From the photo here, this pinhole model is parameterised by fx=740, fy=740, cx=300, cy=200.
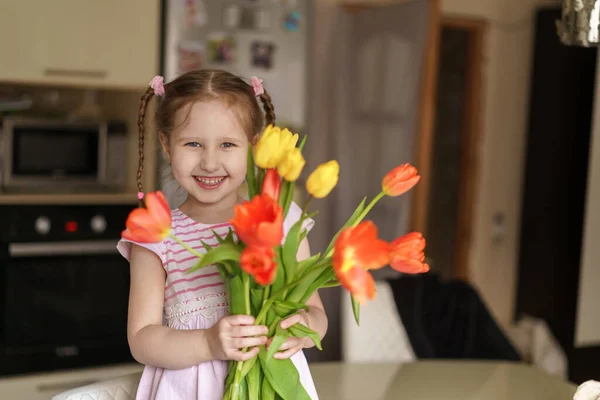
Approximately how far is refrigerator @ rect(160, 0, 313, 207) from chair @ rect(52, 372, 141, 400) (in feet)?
4.87

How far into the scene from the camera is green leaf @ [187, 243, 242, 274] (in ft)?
2.82

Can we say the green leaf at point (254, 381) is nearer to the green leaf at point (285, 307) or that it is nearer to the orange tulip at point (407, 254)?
the green leaf at point (285, 307)

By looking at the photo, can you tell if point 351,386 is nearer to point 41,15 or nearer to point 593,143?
point 41,15

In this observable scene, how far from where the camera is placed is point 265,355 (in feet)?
3.08

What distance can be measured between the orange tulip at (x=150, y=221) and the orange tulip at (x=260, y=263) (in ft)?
0.37

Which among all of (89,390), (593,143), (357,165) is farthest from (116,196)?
(593,143)

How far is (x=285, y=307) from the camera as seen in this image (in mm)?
924

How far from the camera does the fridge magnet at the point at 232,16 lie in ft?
9.70

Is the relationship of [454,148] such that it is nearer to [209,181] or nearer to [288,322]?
[209,181]

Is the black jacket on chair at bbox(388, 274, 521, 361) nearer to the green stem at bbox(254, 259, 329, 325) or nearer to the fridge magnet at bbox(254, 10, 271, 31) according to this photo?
the fridge magnet at bbox(254, 10, 271, 31)

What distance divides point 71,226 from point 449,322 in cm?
142

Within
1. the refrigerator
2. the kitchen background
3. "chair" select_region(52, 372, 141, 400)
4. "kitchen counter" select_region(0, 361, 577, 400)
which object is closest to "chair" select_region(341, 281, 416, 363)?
the kitchen background

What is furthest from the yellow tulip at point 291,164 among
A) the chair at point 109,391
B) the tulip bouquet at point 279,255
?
the chair at point 109,391

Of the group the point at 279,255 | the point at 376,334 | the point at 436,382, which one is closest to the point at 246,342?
the point at 279,255
